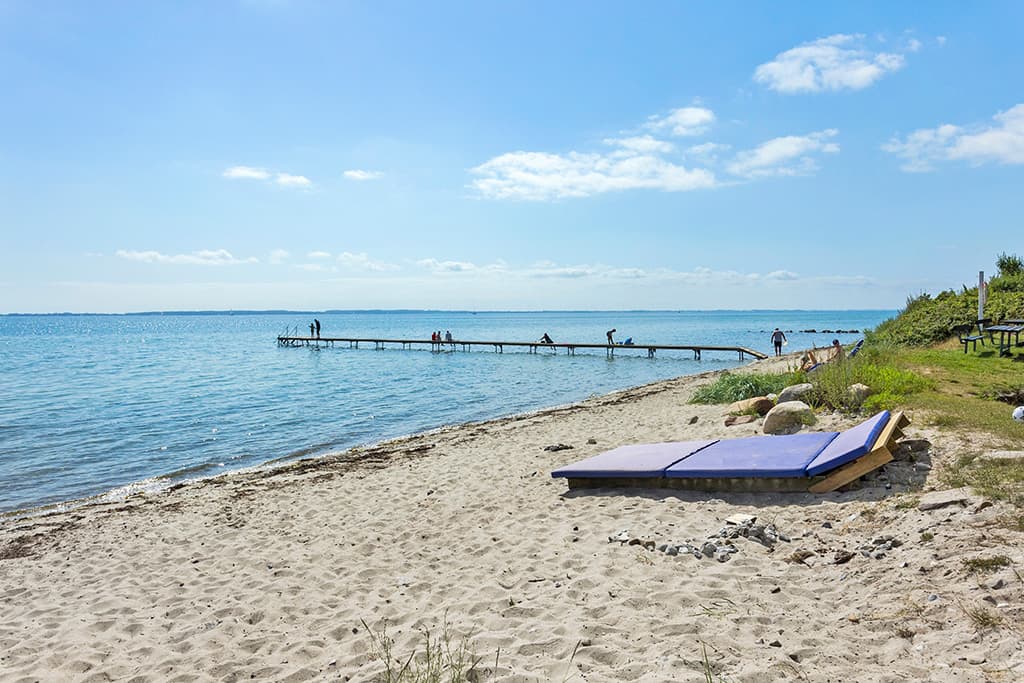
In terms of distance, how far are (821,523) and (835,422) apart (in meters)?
4.30

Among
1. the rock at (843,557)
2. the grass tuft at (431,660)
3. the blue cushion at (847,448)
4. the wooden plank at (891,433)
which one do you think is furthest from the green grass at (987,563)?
the grass tuft at (431,660)

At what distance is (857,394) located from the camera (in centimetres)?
950

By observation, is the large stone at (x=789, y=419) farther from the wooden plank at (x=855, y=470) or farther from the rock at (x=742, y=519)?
the rock at (x=742, y=519)

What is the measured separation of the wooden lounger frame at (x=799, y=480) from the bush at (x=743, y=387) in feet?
20.8

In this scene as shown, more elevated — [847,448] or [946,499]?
[847,448]

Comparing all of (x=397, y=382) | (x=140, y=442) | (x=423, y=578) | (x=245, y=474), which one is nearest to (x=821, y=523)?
(x=423, y=578)

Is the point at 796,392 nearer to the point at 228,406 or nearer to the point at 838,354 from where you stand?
the point at 838,354

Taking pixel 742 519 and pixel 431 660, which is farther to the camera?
pixel 742 519

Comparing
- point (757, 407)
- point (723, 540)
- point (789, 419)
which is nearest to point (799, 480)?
point (723, 540)

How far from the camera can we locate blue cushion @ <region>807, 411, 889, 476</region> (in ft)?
19.7

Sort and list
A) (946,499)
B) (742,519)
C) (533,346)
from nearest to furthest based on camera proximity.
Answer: (946,499), (742,519), (533,346)

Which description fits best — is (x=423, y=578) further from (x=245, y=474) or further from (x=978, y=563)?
(x=245, y=474)

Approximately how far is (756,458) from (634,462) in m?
1.32

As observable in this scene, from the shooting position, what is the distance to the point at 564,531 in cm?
587
